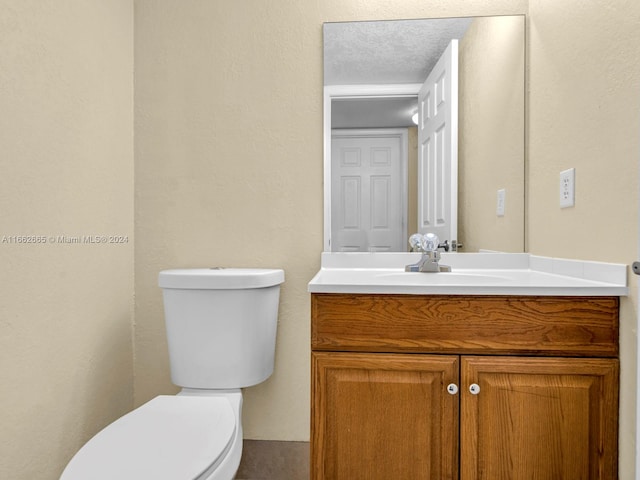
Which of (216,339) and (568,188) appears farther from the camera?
(216,339)

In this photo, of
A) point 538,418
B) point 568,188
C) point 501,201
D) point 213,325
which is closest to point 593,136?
point 568,188

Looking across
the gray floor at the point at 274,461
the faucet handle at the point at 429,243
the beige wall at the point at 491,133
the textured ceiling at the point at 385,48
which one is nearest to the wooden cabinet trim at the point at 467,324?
the faucet handle at the point at 429,243

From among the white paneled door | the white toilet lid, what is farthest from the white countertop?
the white toilet lid

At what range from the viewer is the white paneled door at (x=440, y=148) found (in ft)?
5.40

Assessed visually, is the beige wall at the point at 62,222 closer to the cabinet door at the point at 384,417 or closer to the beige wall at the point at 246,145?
the beige wall at the point at 246,145

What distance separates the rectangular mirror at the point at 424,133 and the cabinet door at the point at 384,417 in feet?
2.21

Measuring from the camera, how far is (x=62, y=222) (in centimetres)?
133

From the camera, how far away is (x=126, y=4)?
1676 mm

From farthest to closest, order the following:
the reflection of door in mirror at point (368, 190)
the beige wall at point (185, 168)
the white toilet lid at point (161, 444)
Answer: the reflection of door in mirror at point (368, 190), the beige wall at point (185, 168), the white toilet lid at point (161, 444)

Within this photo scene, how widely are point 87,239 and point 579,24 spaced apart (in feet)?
5.59

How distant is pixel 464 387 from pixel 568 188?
695 millimetres

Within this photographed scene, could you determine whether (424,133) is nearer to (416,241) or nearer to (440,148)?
(440,148)

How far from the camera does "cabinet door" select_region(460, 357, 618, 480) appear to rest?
104 centimetres

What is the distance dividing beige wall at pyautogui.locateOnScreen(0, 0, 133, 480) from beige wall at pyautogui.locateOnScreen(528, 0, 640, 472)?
5.16 feet
